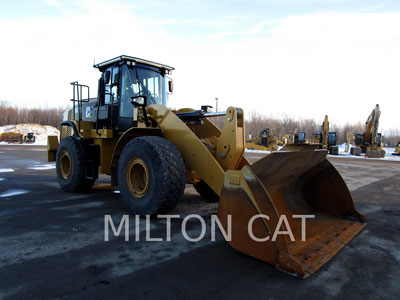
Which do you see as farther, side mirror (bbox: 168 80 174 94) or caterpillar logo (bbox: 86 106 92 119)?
caterpillar logo (bbox: 86 106 92 119)

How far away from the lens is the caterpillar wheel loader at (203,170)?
3195mm

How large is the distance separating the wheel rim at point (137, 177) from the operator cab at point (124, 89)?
1.23m

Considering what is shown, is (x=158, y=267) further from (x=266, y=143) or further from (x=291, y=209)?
(x=266, y=143)

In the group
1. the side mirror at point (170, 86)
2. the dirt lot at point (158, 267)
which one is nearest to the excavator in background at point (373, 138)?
the side mirror at point (170, 86)

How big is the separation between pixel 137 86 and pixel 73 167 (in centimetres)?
225

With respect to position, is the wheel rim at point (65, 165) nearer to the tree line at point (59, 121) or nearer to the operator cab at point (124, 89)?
the operator cab at point (124, 89)

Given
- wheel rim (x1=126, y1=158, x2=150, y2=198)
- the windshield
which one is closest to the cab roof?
the windshield

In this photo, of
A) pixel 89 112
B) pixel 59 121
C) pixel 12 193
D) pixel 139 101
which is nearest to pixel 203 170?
pixel 139 101

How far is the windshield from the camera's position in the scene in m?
6.13

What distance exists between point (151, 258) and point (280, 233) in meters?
1.37

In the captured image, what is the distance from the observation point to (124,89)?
6133 millimetres

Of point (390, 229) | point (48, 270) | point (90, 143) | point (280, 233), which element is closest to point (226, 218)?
point (280, 233)

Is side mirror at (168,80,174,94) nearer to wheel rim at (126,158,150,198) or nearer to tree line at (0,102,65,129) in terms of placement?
wheel rim at (126,158,150,198)

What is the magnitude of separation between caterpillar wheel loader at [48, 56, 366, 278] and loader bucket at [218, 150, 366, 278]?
0.4 inches
